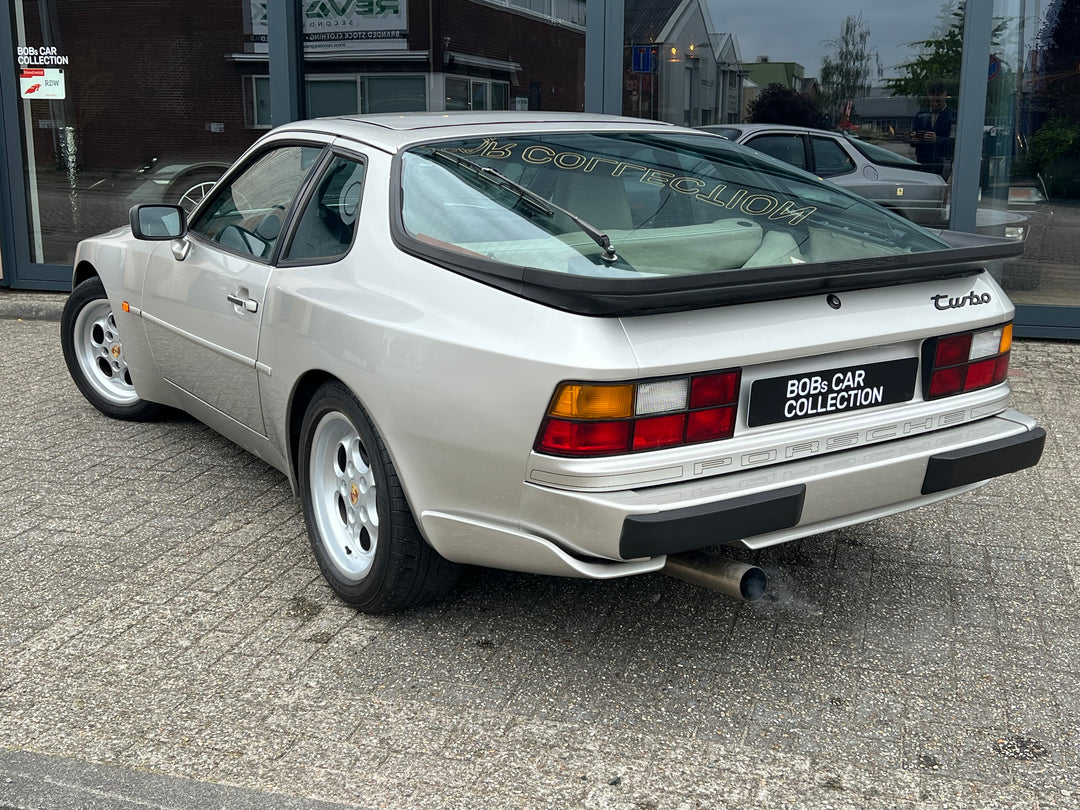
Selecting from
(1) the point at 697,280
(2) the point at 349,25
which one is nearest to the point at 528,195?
(1) the point at 697,280

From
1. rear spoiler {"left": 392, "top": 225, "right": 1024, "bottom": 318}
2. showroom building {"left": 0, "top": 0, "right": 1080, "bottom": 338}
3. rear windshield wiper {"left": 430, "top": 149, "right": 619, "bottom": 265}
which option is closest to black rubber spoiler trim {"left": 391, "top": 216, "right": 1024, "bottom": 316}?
rear spoiler {"left": 392, "top": 225, "right": 1024, "bottom": 318}

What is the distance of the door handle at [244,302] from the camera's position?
3757 mm

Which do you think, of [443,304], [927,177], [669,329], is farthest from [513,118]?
[927,177]

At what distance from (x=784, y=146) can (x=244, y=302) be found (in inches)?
202

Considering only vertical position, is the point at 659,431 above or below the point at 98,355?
above

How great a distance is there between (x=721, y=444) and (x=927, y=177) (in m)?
5.53

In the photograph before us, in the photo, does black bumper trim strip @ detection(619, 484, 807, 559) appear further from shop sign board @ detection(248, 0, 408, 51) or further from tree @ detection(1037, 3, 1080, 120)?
shop sign board @ detection(248, 0, 408, 51)

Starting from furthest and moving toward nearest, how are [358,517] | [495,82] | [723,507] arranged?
[495,82] < [358,517] < [723,507]

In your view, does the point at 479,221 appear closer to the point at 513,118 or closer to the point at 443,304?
the point at 443,304

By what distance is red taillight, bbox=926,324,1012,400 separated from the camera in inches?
126

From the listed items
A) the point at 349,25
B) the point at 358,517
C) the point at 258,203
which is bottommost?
the point at 358,517

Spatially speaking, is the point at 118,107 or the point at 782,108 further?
the point at 118,107

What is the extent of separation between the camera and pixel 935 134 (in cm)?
751

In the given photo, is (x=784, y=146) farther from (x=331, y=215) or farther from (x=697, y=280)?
(x=697, y=280)
